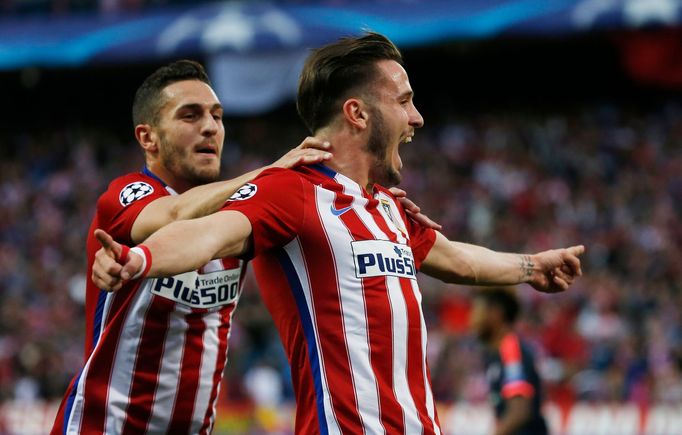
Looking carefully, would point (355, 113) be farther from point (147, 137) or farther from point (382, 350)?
point (147, 137)

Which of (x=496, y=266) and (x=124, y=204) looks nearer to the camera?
(x=124, y=204)

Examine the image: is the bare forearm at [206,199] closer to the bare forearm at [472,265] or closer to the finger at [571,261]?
the bare forearm at [472,265]

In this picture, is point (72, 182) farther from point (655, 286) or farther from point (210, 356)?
point (210, 356)

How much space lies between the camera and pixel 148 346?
455cm

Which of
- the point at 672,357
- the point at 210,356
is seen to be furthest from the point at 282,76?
the point at 210,356

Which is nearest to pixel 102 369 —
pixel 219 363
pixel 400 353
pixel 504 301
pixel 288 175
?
pixel 219 363

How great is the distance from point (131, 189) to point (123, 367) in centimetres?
72

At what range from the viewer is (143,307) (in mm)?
4508

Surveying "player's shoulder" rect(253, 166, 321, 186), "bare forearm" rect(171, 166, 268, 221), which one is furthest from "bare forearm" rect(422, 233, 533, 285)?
"bare forearm" rect(171, 166, 268, 221)

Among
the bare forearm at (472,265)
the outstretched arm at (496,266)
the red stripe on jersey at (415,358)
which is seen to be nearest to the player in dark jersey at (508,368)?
the outstretched arm at (496,266)

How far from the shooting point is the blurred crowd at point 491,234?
14516mm

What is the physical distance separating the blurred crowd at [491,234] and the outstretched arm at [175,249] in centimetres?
1045

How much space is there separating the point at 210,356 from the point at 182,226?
1.27 meters

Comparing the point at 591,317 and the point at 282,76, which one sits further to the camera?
the point at 282,76
